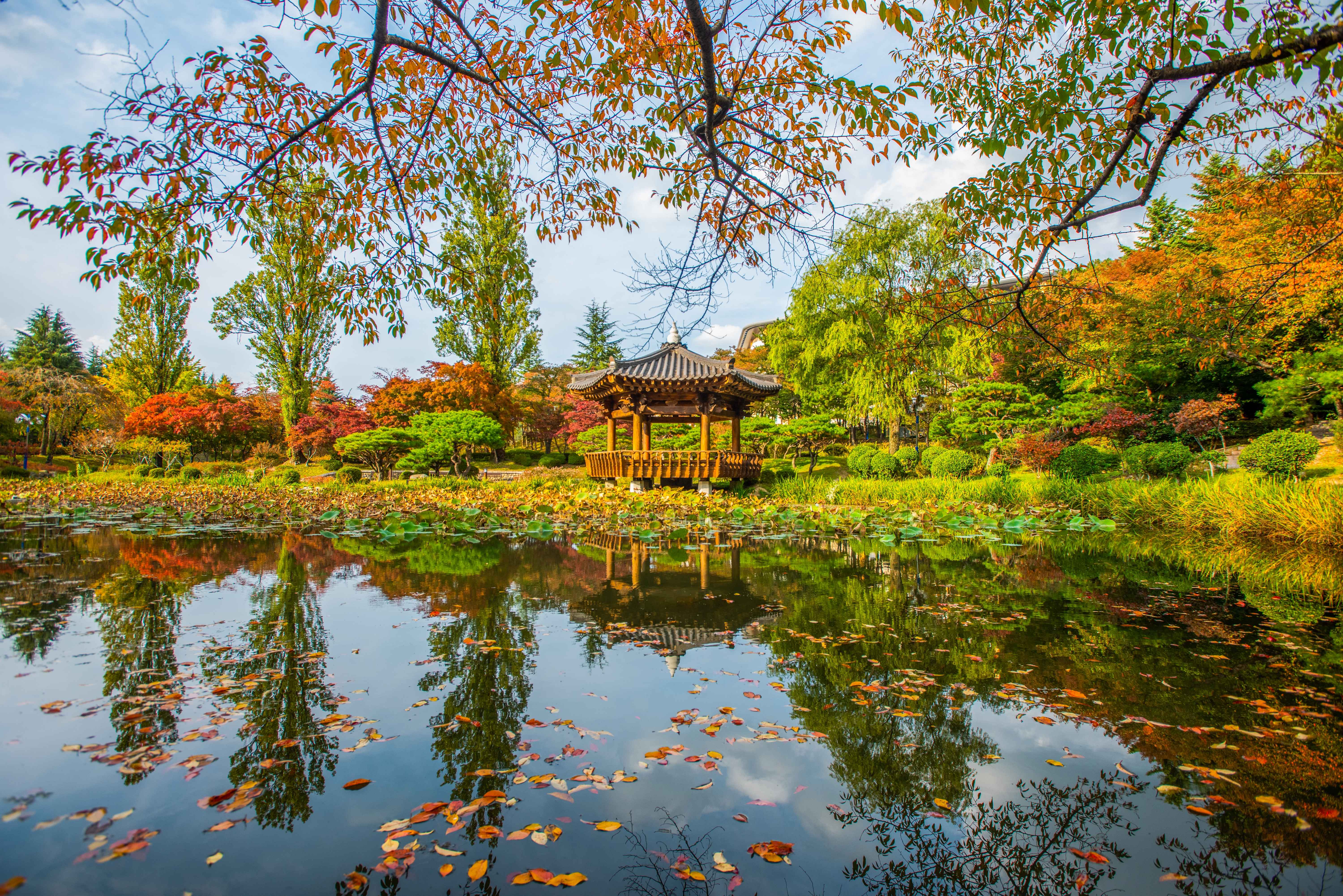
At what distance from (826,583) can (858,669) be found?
2044 millimetres

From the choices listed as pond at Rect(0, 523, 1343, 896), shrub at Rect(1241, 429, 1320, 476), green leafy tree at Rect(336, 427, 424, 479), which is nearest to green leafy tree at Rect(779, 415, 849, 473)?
shrub at Rect(1241, 429, 1320, 476)

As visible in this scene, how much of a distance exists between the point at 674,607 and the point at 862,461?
12.7 meters

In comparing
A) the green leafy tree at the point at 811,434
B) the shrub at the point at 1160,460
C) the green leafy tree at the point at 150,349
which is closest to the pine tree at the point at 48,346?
the green leafy tree at the point at 150,349

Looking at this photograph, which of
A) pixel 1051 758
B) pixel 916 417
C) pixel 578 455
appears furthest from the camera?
pixel 578 455

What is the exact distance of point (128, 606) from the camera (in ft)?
11.5

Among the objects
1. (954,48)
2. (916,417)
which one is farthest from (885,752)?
(916,417)

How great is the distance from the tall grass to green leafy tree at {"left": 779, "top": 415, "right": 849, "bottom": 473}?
2752 mm

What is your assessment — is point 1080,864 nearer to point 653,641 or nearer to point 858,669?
point 858,669

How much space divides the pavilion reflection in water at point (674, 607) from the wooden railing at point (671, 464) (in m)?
7.34

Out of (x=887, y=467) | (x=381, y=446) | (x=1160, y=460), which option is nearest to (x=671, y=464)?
(x=887, y=467)

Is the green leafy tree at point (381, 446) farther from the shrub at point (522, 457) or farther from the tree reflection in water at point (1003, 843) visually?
the tree reflection in water at point (1003, 843)

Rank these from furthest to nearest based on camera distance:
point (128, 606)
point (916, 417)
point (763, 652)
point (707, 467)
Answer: point (916, 417) < point (707, 467) < point (128, 606) < point (763, 652)

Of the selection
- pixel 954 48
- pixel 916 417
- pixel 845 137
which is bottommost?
pixel 916 417

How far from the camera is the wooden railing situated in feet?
43.2
